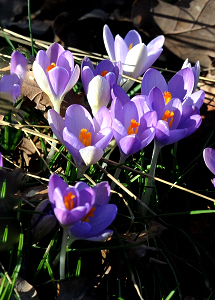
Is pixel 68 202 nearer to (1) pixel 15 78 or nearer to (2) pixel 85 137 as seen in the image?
(2) pixel 85 137

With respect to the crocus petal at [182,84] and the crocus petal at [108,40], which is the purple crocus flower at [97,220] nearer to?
the crocus petal at [182,84]

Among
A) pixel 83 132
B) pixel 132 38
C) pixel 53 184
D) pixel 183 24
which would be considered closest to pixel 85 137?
pixel 83 132

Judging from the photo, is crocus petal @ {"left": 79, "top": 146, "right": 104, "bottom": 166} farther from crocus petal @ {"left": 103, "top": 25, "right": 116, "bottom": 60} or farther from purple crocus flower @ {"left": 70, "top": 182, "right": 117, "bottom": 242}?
crocus petal @ {"left": 103, "top": 25, "right": 116, "bottom": 60}

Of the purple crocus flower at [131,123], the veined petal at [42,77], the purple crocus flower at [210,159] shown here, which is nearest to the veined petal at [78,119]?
the purple crocus flower at [131,123]

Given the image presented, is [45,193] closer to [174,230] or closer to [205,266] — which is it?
[174,230]

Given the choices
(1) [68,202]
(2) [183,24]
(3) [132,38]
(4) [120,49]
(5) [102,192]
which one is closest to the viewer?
(1) [68,202]

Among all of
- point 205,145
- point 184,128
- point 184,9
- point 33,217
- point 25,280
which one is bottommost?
point 25,280

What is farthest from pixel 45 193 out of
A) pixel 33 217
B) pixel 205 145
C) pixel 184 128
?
pixel 205 145
